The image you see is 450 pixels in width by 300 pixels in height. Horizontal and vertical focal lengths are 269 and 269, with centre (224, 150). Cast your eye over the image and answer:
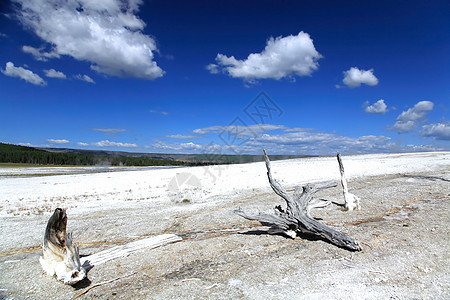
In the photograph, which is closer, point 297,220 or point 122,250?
point 122,250

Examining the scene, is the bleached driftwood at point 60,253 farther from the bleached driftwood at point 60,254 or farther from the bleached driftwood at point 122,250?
the bleached driftwood at point 122,250

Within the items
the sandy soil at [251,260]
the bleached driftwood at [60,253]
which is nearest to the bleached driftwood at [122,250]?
the sandy soil at [251,260]

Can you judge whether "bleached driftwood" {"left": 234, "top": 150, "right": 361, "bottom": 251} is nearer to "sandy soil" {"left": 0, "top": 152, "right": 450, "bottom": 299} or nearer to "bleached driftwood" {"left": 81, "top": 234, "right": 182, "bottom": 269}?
"sandy soil" {"left": 0, "top": 152, "right": 450, "bottom": 299}

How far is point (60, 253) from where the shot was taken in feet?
18.7

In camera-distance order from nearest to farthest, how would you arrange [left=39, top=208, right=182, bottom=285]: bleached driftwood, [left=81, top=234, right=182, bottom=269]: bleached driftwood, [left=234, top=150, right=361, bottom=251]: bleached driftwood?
[left=39, top=208, right=182, bottom=285]: bleached driftwood < [left=81, top=234, right=182, bottom=269]: bleached driftwood < [left=234, top=150, right=361, bottom=251]: bleached driftwood

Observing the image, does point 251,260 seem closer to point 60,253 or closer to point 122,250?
point 122,250

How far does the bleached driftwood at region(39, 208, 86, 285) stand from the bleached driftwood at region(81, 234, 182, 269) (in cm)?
70

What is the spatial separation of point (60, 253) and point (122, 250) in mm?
1703

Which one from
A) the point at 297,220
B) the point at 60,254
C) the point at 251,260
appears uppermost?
the point at 297,220

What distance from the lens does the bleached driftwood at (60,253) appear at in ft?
18.2

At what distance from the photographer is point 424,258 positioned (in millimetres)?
5910

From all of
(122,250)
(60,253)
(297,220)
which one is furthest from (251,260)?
(60,253)

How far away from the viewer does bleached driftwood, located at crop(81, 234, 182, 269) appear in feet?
21.5

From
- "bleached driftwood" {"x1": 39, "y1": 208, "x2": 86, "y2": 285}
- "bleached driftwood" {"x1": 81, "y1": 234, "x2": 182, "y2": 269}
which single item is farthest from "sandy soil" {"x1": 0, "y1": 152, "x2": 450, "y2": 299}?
"bleached driftwood" {"x1": 39, "y1": 208, "x2": 86, "y2": 285}
